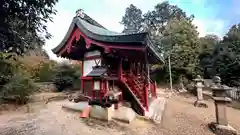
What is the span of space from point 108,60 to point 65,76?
9770 millimetres

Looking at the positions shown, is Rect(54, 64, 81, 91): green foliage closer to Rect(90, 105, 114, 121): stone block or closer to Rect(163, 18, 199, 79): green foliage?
Rect(90, 105, 114, 121): stone block

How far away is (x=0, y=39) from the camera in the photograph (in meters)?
2.58

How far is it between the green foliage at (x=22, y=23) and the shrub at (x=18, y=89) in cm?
568

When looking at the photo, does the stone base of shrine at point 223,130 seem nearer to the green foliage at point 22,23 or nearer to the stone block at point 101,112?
the stone block at point 101,112

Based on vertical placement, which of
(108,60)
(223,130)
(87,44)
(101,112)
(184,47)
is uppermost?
(184,47)

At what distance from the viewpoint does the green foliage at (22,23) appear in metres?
2.61

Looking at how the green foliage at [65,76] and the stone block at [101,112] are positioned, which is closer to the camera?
the stone block at [101,112]

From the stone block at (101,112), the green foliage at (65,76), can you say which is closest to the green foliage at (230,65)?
the stone block at (101,112)

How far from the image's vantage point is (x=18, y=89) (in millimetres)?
7793

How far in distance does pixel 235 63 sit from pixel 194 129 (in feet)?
31.6

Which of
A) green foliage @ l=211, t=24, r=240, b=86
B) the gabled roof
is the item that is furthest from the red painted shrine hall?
green foliage @ l=211, t=24, r=240, b=86

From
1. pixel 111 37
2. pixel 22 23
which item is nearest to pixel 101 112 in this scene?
pixel 111 37

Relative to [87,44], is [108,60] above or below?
below

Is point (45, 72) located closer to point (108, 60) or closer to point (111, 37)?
point (108, 60)
